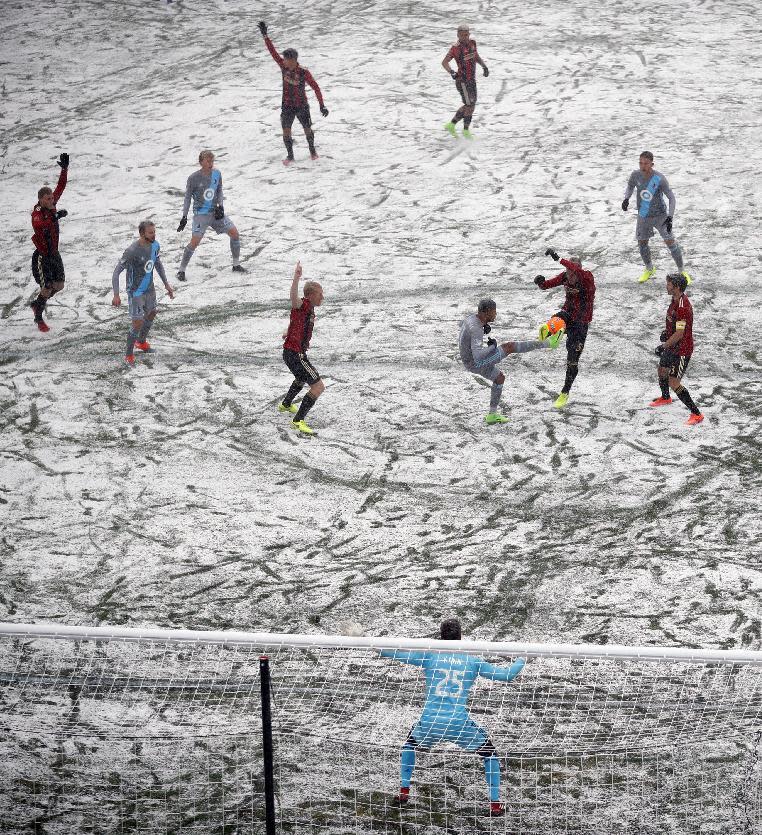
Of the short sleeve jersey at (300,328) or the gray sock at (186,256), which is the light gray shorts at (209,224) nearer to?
the gray sock at (186,256)

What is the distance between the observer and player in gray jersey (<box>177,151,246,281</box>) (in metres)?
15.1

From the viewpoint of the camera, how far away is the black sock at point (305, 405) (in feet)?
39.4

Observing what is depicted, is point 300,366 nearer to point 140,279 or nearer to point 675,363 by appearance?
point 140,279

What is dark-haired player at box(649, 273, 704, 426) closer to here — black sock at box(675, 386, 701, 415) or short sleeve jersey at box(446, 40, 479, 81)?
black sock at box(675, 386, 701, 415)

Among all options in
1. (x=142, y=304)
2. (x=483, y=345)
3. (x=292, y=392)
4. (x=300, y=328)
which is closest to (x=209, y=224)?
(x=142, y=304)

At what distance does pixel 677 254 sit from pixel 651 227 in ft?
1.73

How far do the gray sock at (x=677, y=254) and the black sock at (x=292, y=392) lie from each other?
5468 mm

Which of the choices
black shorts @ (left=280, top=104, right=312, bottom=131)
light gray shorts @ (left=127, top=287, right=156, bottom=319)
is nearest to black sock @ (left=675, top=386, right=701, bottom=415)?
light gray shorts @ (left=127, top=287, right=156, bottom=319)

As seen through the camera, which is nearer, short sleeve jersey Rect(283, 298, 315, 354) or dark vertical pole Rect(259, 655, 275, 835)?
dark vertical pole Rect(259, 655, 275, 835)

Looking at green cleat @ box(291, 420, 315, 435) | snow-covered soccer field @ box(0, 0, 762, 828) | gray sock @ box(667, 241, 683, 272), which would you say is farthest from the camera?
gray sock @ box(667, 241, 683, 272)

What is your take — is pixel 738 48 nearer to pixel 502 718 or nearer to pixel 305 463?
pixel 305 463

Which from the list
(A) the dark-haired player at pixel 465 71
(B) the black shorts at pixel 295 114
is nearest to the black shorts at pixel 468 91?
(A) the dark-haired player at pixel 465 71

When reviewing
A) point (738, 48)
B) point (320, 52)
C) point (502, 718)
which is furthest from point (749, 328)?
point (320, 52)

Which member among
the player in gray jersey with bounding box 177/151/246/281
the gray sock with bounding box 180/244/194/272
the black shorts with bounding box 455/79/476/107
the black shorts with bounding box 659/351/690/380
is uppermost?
the black shorts with bounding box 455/79/476/107
